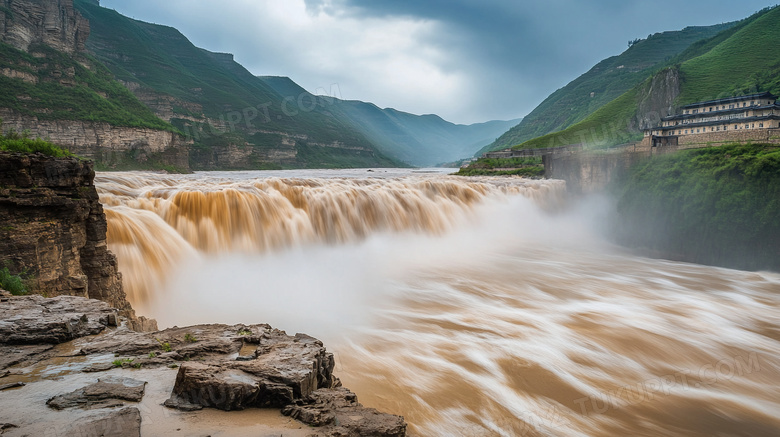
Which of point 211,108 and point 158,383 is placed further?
point 211,108

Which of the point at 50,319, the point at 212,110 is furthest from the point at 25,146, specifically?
the point at 212,110

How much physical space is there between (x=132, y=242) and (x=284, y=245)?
16.0 feet

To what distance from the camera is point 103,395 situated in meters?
3.25

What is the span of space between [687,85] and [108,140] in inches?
4338

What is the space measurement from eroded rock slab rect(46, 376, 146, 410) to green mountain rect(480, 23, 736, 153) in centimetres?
16622

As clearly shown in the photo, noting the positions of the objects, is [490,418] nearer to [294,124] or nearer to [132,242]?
[132,242]

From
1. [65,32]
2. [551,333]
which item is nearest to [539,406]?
[551,333]

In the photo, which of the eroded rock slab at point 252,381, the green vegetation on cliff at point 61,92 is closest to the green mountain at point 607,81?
the green vegetation on cliff at point 61,92

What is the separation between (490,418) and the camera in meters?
5.63

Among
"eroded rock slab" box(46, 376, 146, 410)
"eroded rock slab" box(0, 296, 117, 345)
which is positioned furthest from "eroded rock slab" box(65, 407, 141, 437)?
"eroded rock slab" box(0, 296, 117, 345)

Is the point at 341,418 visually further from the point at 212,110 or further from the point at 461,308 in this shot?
the point at 212,110

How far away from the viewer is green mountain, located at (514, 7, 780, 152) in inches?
3191

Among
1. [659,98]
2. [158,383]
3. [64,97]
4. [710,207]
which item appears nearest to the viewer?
[158,383]

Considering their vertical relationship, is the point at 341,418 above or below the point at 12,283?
below
